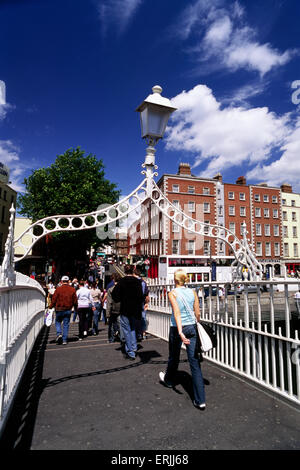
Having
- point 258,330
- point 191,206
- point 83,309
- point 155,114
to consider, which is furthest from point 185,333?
point 191,206

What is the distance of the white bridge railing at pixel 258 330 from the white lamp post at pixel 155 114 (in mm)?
3443

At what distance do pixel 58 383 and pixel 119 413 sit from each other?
133cm

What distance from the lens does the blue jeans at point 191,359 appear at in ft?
10.5

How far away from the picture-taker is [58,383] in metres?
3.92

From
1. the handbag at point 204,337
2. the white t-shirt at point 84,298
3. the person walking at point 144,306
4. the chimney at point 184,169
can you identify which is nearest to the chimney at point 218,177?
the chimney at point 184,169

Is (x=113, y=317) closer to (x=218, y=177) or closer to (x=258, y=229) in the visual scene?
(x=218, y=177)

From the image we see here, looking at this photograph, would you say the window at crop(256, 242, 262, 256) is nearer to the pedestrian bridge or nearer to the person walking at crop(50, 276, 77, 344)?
the person walking at crop(50, 276, 77, 344)

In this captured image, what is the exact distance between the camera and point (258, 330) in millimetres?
3934

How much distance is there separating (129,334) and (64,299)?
2.73 m

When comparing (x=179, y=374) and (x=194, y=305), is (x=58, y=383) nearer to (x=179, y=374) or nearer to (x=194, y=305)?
(x=179, y=374)

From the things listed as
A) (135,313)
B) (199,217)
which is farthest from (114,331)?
(199,217)

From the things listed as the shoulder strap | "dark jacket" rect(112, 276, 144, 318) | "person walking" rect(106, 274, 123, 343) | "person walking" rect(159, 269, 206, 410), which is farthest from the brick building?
the shoulder strap

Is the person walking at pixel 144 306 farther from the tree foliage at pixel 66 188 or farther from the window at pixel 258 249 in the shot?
the window at pixel 258 249

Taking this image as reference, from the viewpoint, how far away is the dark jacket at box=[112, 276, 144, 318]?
18.5ft
